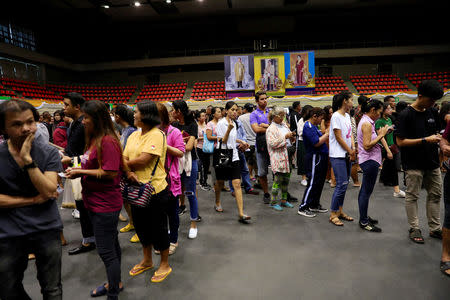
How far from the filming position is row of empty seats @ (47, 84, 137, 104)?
16.8 meters

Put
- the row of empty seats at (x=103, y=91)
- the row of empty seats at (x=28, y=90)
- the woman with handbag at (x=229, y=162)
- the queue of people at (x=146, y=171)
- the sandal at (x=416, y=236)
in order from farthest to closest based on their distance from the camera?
the row of empty seats at (x=103, y=91) → the row of empty seats at (x=28, y=90) → the woman with handbag at (x=229, y=162) → the sandal at (x=416, y=236) → the queue of people at (x=146, y=171)

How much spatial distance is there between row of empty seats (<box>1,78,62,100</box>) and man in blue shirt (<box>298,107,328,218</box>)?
1488 centimetres

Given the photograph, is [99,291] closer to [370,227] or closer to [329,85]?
[370,227]

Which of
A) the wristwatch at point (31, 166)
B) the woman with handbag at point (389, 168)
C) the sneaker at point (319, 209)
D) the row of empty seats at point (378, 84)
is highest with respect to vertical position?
the row of empty seats at point (378, 84)

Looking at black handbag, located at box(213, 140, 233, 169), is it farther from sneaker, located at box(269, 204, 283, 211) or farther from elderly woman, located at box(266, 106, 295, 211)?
sneaker, located at box(269, 204, 283, 211)

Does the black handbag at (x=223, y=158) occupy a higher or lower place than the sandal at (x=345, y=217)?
higher

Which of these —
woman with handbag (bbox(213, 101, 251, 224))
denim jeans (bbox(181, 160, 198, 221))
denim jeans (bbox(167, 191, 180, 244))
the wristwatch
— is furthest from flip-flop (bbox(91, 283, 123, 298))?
woman with handbag (bbox(213, 101, 251, 224))

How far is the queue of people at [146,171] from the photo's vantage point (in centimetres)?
138

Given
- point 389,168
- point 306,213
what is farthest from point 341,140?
point 389,168

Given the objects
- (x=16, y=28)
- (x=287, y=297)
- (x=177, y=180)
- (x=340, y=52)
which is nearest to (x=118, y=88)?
(x=16, y=28)

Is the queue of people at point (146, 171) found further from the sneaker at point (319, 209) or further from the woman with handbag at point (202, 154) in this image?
the woman with handbag at point (202, 154)

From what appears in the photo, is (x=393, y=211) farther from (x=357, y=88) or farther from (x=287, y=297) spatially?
(x=357, y=88)

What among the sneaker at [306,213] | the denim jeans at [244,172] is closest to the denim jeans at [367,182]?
the sneaker at [306,213]

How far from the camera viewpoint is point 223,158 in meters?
3.47
